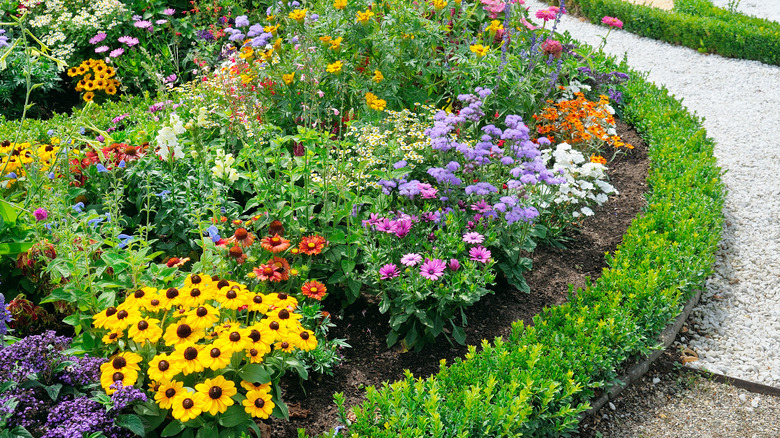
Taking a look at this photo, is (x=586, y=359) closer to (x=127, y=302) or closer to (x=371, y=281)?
(x=371, y=281)

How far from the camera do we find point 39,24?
6105mm

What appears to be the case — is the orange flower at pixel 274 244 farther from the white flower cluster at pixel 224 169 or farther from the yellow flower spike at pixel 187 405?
the yellow flower spike at pixel 187 405

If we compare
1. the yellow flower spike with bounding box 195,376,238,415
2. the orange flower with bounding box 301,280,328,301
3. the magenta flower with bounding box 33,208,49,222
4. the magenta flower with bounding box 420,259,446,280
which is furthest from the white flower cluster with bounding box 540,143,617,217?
the magenta flower with bounding box 33,208,49,222

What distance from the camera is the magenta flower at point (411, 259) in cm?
312

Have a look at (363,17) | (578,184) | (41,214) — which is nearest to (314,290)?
(41,214)

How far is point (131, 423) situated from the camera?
2.21m

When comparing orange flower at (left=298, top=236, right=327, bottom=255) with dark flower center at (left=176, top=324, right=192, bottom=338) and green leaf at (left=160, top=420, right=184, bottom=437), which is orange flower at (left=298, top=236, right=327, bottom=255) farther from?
green leaf at (left=160, top=420, right=184, bottom=437)

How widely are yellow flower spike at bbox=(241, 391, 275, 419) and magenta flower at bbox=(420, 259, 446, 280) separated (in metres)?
1.05

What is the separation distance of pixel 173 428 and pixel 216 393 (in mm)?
298

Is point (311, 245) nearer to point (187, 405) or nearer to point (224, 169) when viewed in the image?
point (224, 169)

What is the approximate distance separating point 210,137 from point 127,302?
2177mm

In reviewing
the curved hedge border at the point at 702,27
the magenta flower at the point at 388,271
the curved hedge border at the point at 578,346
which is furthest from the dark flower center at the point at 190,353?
the curved hedge border at the point at 702,27

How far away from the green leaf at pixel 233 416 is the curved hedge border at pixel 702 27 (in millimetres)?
7624

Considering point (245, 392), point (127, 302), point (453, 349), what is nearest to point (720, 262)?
point (453, 349)
